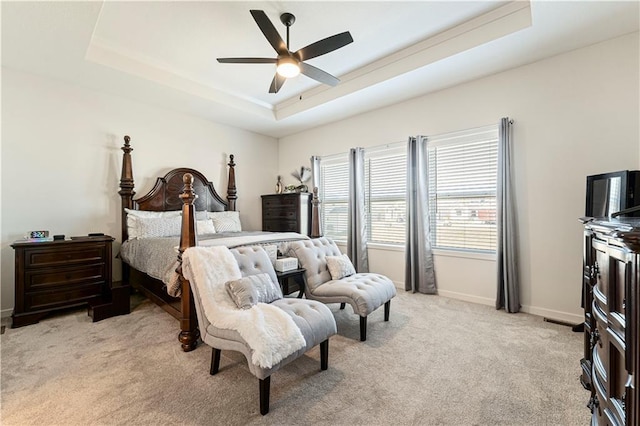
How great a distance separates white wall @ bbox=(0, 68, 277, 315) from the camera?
3275 millimetres

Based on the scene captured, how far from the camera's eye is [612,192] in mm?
2277

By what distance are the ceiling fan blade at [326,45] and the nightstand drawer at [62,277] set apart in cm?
331

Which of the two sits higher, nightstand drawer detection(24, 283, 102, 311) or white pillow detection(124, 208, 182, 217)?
white pillow detection(124, 208, 182, 217)

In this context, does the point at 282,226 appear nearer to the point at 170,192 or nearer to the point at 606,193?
the point at 170,192

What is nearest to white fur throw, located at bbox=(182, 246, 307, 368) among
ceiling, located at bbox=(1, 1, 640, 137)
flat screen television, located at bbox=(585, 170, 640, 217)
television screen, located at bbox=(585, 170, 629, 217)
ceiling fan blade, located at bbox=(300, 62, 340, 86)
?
ceiling fan blade, located at bbox=(300, 62, 340, 86)

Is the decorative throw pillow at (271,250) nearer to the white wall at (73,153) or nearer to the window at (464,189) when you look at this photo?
the window at (464,189)

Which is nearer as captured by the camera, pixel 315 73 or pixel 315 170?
pixel 315 73

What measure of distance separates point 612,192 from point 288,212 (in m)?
4.23

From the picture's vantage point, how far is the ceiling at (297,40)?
2521mm

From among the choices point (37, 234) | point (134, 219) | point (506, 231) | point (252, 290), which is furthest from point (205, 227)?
point (506, 231)

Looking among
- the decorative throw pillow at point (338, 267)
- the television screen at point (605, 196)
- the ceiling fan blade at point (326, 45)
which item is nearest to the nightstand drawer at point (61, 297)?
the decorative throw pillow at point (338, 267)

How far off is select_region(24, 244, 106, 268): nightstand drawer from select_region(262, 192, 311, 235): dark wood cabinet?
276 centimetres

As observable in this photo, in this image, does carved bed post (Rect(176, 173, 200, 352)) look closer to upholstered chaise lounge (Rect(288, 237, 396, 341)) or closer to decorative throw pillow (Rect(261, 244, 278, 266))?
decorative throw pillow (Rect(261, 244, 278, 266))

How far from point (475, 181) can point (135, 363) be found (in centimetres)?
412
